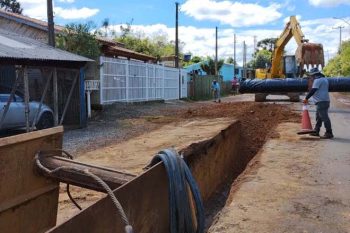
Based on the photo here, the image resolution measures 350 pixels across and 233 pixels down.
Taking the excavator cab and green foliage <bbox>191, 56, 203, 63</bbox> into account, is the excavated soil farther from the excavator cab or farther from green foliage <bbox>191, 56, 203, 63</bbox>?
green foliage <bbox>191, 56, 203, 63</bbox>

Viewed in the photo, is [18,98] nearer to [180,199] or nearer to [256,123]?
[256,123]

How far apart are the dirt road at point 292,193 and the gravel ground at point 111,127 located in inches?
184

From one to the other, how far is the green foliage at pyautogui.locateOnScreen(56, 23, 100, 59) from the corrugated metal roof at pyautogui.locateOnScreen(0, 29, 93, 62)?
4569 mm

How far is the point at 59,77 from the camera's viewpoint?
16.6 meters

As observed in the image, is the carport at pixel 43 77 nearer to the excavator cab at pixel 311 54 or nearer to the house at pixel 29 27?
the house at pixel 29 27

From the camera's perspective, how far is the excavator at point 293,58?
972 inches

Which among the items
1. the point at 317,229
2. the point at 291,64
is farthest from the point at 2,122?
the point at 291,64

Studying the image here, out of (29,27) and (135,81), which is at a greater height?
(29,27)

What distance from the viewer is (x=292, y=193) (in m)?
6.76

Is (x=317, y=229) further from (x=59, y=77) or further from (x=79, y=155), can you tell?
(x=59, y=77)

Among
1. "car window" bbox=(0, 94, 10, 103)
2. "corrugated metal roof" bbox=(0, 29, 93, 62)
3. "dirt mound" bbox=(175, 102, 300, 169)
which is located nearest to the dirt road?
"dirt mound" bbox=(175, 102, 300, 169)

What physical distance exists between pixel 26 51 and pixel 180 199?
1106cm

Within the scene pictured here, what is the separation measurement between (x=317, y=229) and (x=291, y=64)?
26159mm

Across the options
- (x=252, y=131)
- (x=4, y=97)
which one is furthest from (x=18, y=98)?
(x=252, y=131)
